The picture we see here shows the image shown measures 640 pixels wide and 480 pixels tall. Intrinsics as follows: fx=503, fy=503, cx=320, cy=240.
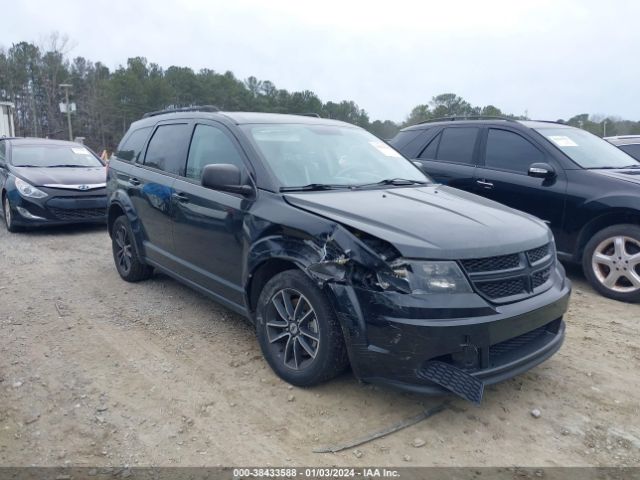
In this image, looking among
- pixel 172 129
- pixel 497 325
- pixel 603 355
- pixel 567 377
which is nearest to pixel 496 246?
pixel 497 325

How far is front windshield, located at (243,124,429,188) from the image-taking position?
3699 millimetres

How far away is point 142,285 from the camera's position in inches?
215

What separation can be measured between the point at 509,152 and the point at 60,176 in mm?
6995

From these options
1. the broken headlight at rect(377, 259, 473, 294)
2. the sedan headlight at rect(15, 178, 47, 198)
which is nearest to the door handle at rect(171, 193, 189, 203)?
the broken headlight at rect(377, 259, 473, 294)

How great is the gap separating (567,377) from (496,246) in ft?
4.23

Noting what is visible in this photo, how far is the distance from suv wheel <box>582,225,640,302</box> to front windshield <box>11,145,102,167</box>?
8.38 meters

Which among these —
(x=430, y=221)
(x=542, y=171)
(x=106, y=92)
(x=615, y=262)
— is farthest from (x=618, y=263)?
(x=106, y=92)

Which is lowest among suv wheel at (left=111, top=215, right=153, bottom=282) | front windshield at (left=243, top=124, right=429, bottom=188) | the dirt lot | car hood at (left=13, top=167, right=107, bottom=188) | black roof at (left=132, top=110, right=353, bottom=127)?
the dirt lot

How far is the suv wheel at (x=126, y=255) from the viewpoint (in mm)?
5344

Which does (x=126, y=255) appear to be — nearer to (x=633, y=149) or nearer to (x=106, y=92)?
(x=633, y=149)

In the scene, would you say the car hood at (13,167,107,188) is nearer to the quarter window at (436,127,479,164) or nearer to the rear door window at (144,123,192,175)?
the rear door window at (144,123,192,175)

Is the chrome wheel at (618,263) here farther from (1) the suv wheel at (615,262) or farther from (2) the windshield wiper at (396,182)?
(2) the windshield wiper at (396,182)

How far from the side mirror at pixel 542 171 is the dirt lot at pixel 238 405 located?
1606 mm

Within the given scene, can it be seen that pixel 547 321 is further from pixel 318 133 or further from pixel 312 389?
pixel 318 133
